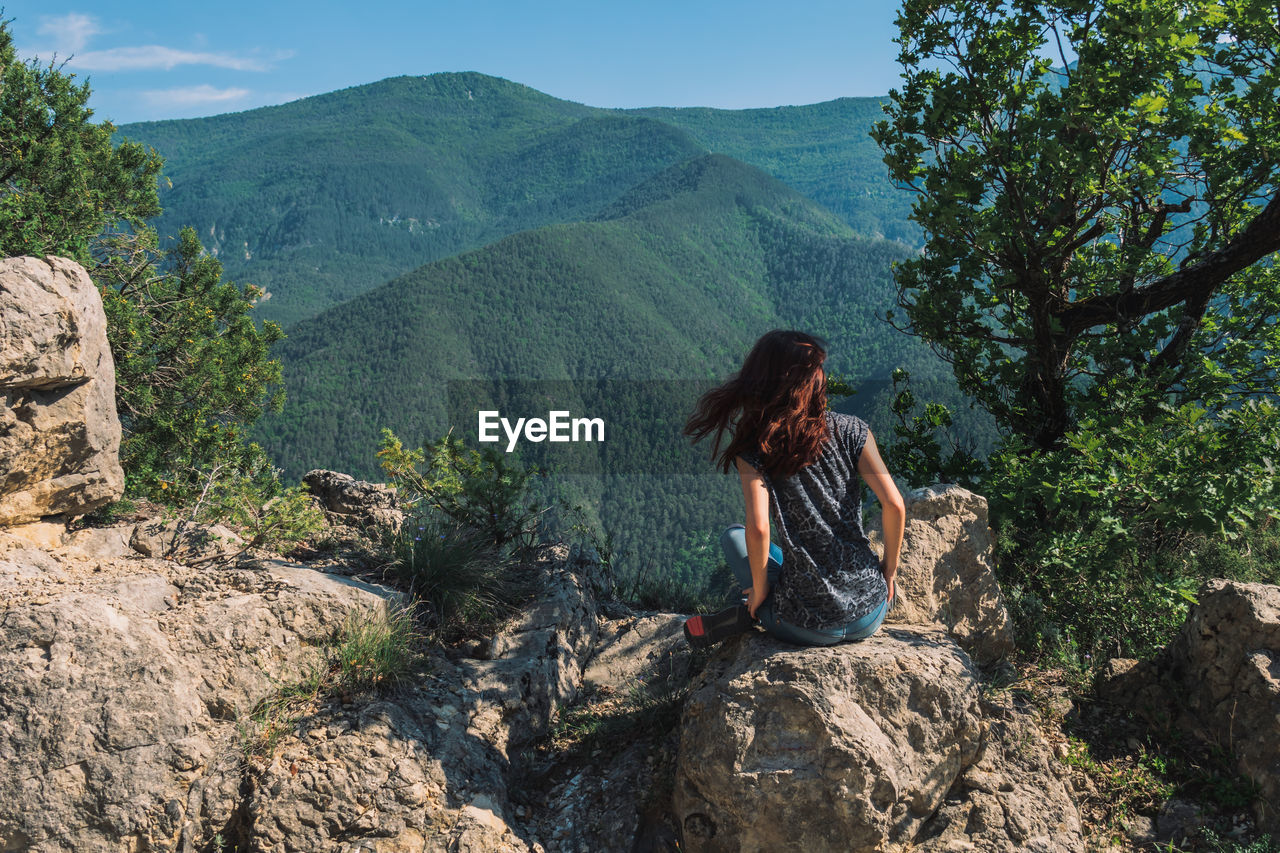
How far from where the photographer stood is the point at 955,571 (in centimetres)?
464

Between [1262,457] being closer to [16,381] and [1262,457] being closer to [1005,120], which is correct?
[1005,120]

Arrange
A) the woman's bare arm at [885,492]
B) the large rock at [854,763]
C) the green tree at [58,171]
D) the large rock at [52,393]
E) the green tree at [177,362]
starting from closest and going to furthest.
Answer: the large rock at [854,763] < the woman's bare arm at [885,492] < the large rock at [52,393] < the green tree at [58,171] < the green tree at [177,362]

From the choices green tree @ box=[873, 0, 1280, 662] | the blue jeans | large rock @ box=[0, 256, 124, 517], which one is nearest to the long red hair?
the blue jeans

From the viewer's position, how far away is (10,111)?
915 centimetres

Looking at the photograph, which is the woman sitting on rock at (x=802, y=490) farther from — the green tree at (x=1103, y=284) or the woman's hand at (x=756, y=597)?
the green tree at (x=1103, y=284)

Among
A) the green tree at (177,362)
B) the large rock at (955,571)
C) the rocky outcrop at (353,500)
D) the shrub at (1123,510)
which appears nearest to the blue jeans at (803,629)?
the large rock at (955,571)

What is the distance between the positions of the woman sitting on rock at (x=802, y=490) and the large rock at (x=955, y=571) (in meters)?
0.85

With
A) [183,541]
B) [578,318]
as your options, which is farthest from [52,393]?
[578,318]

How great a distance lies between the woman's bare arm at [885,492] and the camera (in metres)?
3.61

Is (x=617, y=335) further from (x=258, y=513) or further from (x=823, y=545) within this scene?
(x=823, y=545)

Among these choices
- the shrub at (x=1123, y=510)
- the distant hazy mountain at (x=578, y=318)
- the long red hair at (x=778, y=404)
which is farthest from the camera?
the distant hazy mountain at (x=578, y=318)

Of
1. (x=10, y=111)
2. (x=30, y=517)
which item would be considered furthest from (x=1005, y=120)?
(x=10, y=111)

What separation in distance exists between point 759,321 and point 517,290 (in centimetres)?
4556

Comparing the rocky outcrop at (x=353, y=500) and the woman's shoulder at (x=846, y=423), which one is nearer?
the woman's shoulder at (x=846, y=423)
